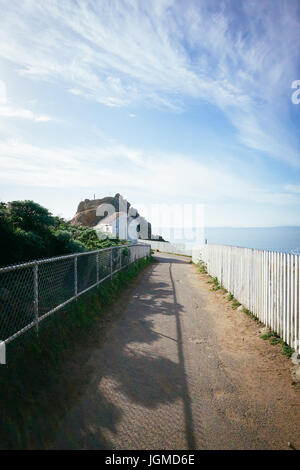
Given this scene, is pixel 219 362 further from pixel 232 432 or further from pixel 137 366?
pixel 232 432

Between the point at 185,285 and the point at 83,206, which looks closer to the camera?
the point at 185,285

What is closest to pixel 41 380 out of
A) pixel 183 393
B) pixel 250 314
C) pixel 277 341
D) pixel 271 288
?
pixel 183 393

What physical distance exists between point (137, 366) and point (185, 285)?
7678 mm

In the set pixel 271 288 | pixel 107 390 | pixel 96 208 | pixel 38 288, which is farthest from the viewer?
pixel 96 208

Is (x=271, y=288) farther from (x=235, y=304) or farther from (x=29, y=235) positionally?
(x=29, y=235)

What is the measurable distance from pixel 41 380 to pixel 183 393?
1.94 metres

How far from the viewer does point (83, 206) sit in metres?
57.6

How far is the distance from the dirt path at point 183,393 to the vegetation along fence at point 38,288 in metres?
1.30

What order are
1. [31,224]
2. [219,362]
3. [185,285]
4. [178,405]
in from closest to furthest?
[178,405] → [219,362] → [31,224] → [185,285]

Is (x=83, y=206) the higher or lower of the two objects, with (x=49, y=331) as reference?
higher

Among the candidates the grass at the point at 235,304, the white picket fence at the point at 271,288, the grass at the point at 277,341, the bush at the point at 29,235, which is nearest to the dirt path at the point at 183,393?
the grass at the point at 277,341

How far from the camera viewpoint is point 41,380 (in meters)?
3.55

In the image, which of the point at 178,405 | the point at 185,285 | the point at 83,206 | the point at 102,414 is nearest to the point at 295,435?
the point at 178,405

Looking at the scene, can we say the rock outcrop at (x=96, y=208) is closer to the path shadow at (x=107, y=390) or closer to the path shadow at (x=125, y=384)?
the path shadow at (x=125, y=384)
